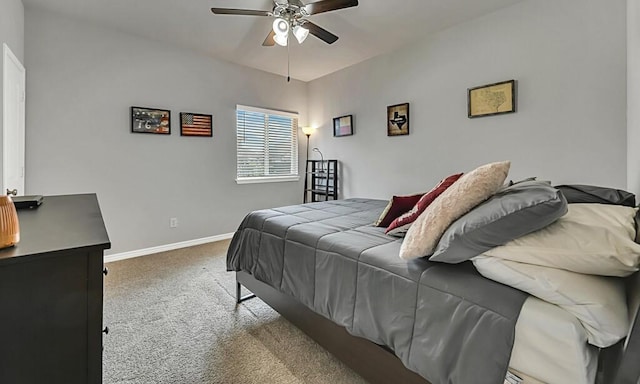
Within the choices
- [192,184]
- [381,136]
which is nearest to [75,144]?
[192,184]

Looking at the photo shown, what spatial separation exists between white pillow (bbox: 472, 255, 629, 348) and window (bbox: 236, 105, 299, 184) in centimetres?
407

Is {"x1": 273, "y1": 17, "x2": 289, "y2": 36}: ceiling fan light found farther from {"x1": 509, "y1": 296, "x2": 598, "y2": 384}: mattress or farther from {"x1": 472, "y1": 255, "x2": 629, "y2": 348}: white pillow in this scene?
{"x1": 509, "y1": 296, "x2": 598, "y2": 384}: mattress

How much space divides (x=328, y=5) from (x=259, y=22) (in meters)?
1.18

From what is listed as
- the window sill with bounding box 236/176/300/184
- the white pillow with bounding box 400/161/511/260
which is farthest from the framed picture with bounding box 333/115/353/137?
the white pillow with bounding box 400/161/511/260

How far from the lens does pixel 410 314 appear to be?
118cm

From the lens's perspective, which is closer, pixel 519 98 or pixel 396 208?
pixel 396 208

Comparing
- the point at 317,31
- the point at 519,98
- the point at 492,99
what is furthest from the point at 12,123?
the point at 519,98

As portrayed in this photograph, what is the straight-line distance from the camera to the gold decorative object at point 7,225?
31.9 inches

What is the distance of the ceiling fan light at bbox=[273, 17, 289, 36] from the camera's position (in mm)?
2605

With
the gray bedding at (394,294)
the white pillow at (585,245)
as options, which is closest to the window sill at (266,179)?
the gray bedding at (394,294)

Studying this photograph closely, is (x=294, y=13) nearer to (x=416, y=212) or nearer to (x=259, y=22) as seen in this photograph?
(x=259, y=22)

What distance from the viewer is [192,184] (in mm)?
4035

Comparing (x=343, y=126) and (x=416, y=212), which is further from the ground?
(x=343, y=126)

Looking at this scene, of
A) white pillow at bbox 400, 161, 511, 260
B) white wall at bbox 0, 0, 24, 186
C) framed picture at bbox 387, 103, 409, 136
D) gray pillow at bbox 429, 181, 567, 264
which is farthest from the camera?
framed picture at bbox 387, 103, 409, 136
